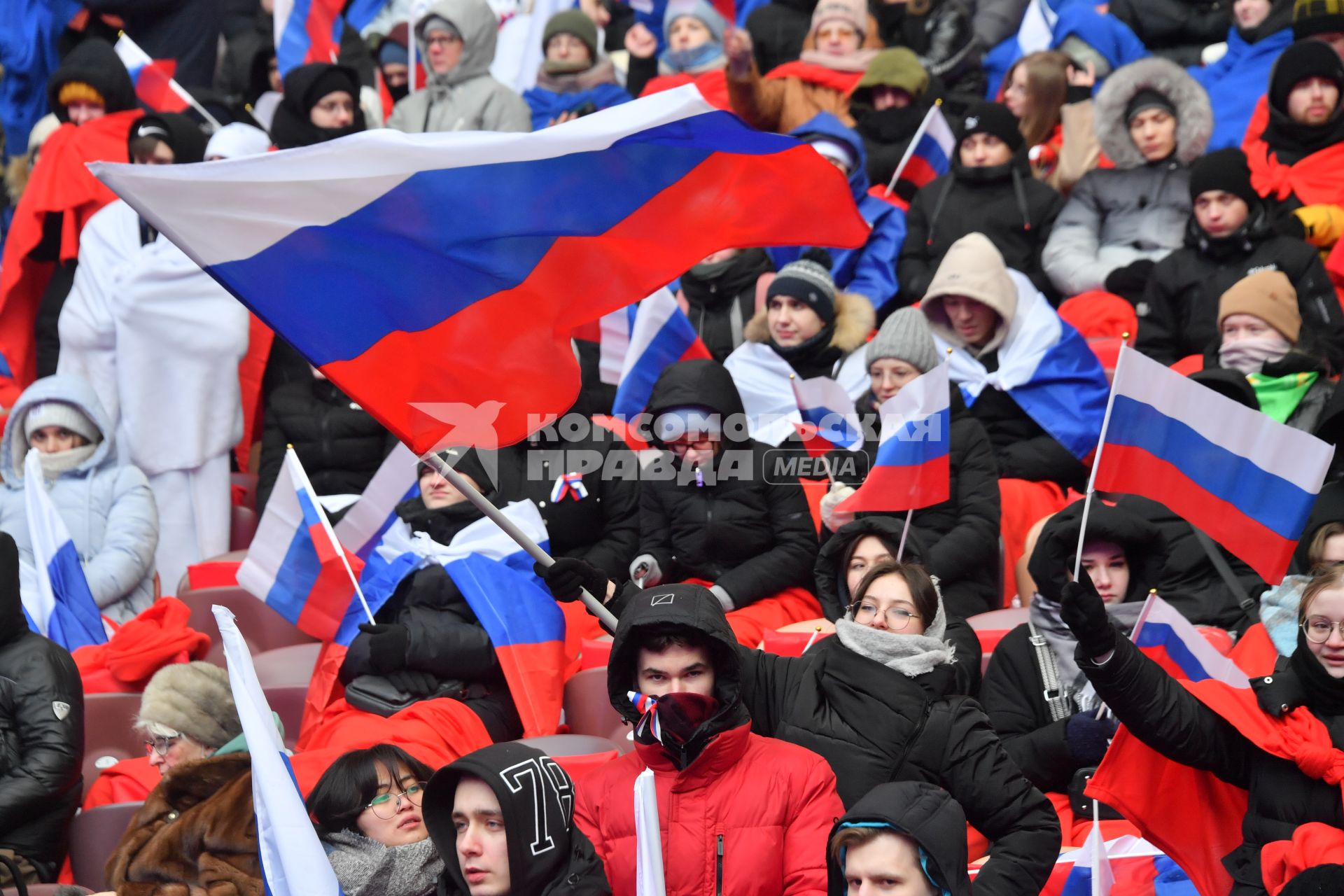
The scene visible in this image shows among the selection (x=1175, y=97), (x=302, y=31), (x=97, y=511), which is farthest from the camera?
(x=302, y=31)

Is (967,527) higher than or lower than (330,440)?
higher

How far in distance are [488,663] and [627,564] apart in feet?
2.80

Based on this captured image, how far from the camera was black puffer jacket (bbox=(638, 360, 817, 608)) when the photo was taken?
244 inches

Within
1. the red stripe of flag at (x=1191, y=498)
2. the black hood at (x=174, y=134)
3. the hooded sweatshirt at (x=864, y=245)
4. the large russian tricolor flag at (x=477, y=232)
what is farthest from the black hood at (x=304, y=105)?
the red stripe of flag at (x=1191, y=498)

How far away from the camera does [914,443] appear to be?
17.9 feet

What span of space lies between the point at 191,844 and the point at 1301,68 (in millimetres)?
6314

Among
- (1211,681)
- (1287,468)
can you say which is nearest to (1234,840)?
(1211,681)

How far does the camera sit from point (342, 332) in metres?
3.83

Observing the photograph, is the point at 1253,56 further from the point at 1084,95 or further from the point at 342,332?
the point at 342,332

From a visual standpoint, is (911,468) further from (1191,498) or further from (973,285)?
(973,285)

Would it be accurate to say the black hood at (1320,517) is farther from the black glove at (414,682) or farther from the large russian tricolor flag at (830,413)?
the black glove at (414,682)

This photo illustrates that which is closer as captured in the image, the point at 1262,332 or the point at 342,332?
the point at 342,332

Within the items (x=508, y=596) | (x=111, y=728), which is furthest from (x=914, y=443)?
(x=111, y=728)

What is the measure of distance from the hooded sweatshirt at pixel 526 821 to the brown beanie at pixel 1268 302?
395cm
